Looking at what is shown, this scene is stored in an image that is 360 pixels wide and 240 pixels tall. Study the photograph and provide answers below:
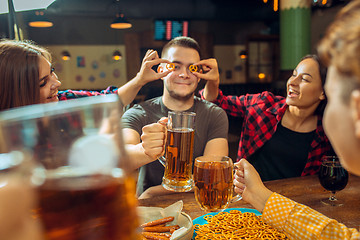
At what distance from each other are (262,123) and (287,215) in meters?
1.46

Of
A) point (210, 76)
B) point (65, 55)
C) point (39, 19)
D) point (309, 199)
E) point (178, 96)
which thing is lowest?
point (309, 199)

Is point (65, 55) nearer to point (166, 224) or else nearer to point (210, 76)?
point (210, 76)

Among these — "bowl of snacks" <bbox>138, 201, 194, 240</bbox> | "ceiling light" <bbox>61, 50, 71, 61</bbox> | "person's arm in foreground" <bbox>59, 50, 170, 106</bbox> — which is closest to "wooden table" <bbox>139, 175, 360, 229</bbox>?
"bowl of snacks" <bbox>138, 201, 194, 240</bbox>

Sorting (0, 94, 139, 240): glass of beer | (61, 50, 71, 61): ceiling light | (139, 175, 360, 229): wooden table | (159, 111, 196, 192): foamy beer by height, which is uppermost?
(61, 50, 71, 61): ceiling light

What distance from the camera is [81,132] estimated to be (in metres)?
0.33

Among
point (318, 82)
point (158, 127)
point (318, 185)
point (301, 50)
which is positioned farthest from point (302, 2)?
point (158, 127)

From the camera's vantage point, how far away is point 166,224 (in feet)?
3.77

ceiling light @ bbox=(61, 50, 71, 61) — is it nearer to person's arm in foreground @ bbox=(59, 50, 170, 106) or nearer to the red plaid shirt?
the red plaid shirt

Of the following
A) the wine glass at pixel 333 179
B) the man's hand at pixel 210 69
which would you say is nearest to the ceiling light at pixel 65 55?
the man's hand at pixel 210 69

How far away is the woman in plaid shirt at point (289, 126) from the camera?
7.77ft

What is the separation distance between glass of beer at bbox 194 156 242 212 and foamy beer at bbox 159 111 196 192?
116mm

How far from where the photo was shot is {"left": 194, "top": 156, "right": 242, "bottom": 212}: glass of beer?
1123 mm

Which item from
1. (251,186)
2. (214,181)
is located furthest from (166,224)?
(251,186)

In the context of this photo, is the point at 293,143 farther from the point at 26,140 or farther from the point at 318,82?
the point at 26,140
